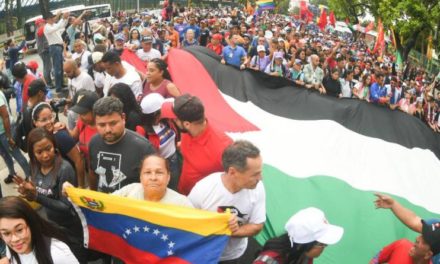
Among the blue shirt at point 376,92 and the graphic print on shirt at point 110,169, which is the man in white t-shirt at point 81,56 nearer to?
the graphic print on shirt at point 110,169

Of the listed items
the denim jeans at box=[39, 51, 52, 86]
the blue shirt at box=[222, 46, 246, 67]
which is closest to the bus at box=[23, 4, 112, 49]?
the denim jeans at box=[39, 51, 52, 86]

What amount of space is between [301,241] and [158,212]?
939mm

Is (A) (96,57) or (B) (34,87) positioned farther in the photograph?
(A) (96,57)

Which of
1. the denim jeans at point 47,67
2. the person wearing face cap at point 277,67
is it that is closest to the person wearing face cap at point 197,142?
the person wearing face cap at point 277,67

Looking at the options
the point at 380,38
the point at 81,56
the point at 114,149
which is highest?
the point at 114,149

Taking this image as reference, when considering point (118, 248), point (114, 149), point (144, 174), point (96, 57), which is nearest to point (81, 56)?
point (96, 57)

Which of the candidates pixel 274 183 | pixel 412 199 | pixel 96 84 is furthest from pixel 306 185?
pixel 96 84

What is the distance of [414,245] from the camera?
301 cm

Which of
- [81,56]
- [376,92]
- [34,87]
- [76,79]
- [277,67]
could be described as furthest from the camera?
[376,92]

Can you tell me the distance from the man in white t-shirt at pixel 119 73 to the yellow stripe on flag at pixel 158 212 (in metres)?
2.34

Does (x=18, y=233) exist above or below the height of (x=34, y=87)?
below

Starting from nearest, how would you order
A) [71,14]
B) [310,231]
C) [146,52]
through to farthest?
[310,231] → [146,52] → [71,14]

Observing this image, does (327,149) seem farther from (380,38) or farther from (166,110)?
(380,38)

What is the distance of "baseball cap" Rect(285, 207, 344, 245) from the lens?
8.37 feet
